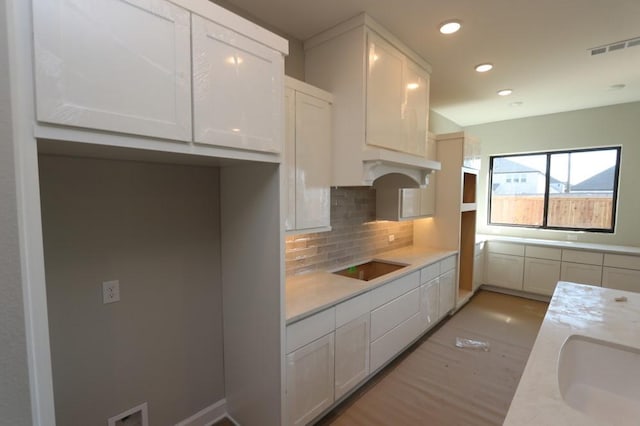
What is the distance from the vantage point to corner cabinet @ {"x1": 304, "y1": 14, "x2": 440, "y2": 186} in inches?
84.4

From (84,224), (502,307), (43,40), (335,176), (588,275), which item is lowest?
(502,307)

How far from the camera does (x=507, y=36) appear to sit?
2.34m

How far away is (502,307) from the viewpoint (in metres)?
4.06

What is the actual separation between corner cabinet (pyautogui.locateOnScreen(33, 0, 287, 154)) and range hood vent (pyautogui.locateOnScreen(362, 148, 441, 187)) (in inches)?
33.5

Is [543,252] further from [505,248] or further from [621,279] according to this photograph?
[621,279]

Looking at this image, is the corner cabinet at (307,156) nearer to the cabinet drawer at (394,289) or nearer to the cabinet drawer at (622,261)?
the cabinet drawer at (394,289)

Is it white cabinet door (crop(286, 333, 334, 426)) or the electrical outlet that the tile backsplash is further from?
the electrical outlet

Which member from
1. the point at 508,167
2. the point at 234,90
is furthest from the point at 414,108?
the point at 508,167

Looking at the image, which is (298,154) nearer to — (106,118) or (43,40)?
(106,118)

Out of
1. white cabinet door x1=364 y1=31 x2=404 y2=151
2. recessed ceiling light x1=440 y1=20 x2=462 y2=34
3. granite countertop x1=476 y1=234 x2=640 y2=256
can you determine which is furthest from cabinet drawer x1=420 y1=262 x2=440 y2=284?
recessed ceiling light x1=440 y1=20 x2=462 y2=34

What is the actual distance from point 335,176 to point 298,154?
1.32 feet

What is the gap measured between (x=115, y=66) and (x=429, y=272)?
10.1 ft

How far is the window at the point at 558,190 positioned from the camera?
4.20 m

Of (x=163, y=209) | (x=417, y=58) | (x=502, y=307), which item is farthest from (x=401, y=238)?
(x=163, y=209)
